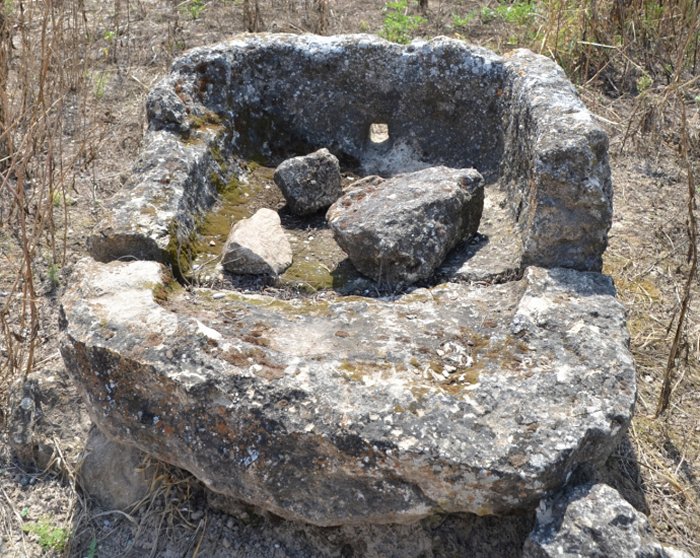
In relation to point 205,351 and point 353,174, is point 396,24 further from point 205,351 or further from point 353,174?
point 205,351

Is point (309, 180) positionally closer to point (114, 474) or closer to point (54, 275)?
point (54, 275)

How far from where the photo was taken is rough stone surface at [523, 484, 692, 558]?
2033 mm

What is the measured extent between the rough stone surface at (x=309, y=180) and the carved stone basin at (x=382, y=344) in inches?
11.8

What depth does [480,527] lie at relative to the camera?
2.55 metres

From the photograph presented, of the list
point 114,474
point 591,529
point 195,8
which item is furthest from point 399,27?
point 591,529

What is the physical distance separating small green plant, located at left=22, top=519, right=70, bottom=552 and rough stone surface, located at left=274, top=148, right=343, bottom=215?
1610mm

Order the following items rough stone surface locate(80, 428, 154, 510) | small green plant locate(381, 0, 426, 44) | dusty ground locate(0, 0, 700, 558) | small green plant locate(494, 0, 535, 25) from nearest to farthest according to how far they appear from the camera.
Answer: dusty ground locate(0, 0, 700, 558)
rough stone surface locate(80, 428, 154, 510)
small green plant locate(381, 0, 426, 44)
small green plant locate(494, 0, 535, 25)

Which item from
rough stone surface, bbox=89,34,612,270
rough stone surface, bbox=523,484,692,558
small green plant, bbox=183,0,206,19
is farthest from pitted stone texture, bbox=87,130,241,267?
small green plant, bbox=183,0,206,19

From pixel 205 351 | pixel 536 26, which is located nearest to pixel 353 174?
pixel 205 351

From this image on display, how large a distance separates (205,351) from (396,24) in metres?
3.80

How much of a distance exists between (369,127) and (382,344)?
1.77m

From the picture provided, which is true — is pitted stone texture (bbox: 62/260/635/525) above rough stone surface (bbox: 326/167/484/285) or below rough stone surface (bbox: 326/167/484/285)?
below

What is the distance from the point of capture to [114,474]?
281cm

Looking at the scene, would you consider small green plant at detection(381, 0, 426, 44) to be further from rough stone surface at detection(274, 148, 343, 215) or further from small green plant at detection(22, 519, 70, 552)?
small green plant at detection(22, 519, 70, 552)
